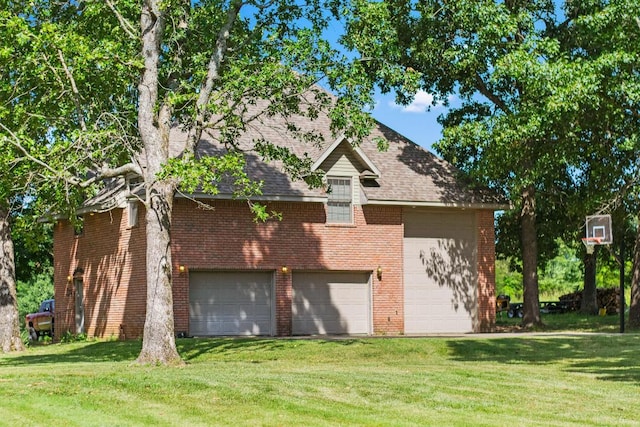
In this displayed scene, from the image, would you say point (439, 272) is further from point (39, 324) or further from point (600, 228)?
point (39, 324)

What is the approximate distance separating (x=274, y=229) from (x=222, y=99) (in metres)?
10.6

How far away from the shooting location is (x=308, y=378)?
1923 cm

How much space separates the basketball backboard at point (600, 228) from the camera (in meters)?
33.9

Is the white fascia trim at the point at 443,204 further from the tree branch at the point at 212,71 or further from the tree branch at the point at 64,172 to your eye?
the tree branch at the point at 64,172

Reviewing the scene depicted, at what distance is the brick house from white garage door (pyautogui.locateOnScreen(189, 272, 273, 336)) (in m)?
0.04

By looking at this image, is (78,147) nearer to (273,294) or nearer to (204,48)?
(204,48)

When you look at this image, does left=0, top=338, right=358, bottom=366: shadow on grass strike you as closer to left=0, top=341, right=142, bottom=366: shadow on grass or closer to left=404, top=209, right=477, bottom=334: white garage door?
left=0, top=341, right=142, bottom=366: shadow on grass

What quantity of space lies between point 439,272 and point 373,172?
15.0ft

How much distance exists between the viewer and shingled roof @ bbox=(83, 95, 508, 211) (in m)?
34.2

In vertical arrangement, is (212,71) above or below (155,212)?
above

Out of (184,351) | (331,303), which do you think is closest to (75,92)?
(184,351)

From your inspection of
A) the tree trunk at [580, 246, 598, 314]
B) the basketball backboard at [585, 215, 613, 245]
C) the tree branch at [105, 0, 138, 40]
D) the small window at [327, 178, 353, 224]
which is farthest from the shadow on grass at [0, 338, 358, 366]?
the tree trunk at [580, 246, 598, 314]

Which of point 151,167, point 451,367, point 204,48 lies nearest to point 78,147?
point 151,167

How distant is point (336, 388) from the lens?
1777cm
